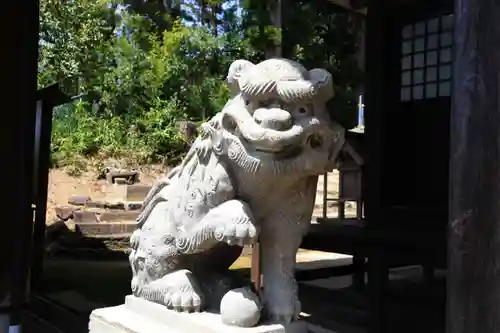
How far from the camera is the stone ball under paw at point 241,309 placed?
6.70 feet

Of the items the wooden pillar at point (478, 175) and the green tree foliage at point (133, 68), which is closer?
the wooden pillar at point (478, 175)

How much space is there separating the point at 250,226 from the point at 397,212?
3266 millimetres

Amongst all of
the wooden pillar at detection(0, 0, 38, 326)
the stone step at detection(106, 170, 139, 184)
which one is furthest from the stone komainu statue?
the stone step at detection(106, 170, 139, 184)

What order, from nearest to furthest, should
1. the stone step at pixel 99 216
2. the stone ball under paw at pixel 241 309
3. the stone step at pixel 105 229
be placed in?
the stone ball under paw at pixel 241 309 < the stone step at pixel 105 229 < the stone step at pixel 99 216

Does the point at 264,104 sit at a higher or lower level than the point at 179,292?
higher

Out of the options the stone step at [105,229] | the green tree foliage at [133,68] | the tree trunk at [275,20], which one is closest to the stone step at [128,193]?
the stone step at [105,229]

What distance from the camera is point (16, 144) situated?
4199 millimetres

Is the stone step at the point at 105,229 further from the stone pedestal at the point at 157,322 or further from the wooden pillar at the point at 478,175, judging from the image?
the wooden pillar at the point at 478,175

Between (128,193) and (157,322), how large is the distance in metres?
9.77

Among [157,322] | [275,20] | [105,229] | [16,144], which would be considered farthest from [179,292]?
[105,229]

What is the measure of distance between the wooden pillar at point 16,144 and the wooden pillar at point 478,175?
3.48 meters

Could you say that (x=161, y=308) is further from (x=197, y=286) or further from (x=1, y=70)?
(x=1, y=70)

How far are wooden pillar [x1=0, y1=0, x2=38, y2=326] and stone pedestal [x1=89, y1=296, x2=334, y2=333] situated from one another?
1927mm

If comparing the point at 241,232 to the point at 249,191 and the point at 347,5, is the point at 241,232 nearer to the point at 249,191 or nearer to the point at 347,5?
the point at 249,191
